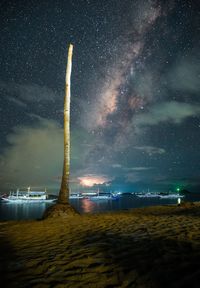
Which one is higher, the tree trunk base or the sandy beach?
the tree trunk base

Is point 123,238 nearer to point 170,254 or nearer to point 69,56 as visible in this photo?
point 170,254

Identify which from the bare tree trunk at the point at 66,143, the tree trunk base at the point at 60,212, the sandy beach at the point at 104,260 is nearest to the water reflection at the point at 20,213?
the bare tree trunk at the point at 66,143

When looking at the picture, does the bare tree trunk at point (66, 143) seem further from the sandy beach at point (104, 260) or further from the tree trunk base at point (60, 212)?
the sandy beach at point (104, 260)

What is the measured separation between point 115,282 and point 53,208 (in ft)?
30.8

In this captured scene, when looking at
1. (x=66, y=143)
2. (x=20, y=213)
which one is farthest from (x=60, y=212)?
(x=20, y=213)

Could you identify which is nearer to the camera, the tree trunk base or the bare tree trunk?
the tree trunk base

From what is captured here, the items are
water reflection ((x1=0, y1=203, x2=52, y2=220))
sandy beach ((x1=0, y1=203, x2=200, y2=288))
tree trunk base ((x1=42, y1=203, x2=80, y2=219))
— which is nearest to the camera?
sandy beach ((x1=0, y1=203, x2=200, y2=288))

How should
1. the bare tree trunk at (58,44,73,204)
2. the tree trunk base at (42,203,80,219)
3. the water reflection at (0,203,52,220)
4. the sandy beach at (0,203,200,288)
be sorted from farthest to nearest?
the water reflection at (0,203,52,220)
the bare tree trunk at (58,44,73,204)
the tree trunk base at (42,203,80,219)
the sandy beach at (0,203,200,288)

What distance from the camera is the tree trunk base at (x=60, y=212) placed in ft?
Answer: 40.4

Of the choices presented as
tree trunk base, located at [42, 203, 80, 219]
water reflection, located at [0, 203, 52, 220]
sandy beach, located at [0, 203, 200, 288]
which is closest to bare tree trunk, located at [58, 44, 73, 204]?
tree trunk base, located at [42, 203, 80, 219]

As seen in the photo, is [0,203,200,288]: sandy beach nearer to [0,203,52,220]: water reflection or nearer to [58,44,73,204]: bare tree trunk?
[58,44,73,204]: bare tree trunk

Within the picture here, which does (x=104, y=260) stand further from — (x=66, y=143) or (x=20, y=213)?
(x=20, y=213)

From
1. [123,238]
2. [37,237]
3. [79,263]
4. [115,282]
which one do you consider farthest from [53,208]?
[115,282]

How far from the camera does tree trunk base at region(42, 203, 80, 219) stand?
12.3 m
